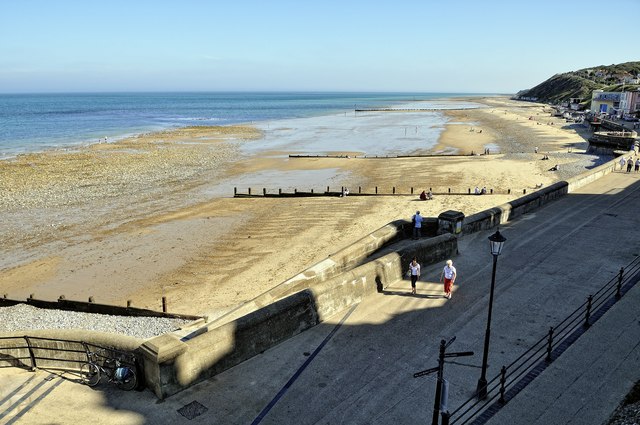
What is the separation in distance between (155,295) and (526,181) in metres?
31.3

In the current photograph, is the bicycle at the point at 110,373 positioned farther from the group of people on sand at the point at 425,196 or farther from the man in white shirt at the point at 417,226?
the group of people on sand at the point at 425,196

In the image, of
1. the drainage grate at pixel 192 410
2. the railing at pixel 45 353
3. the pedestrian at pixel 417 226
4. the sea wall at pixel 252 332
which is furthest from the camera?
the pedestrian at pixel 417 226

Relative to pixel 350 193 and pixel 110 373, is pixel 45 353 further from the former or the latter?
pixel 350 193

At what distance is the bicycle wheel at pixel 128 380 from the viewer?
891 centimetres

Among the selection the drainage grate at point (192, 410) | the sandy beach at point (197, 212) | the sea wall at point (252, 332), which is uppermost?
the sea wall at point (252, 332)

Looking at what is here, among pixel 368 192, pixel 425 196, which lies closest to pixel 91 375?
pixel 425 196

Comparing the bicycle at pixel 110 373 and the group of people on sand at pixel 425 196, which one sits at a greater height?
the bicycle at pixel 110 373

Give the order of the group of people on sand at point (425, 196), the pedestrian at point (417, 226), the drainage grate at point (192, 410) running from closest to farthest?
the drainage grate at point (192, 410), the pedestrian at point (417, 226), the group of people on sand at point (425, 196)

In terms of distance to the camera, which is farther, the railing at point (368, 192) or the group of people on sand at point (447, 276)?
the railing at point (368, 192)

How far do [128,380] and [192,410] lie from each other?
1517 mm

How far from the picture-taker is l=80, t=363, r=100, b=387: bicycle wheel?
920 centimetres

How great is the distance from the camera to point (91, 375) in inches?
373

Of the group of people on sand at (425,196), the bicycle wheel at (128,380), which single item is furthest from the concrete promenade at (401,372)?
the group of people on sand at (425,196)

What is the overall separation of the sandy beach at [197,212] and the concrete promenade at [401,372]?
4831 mm
